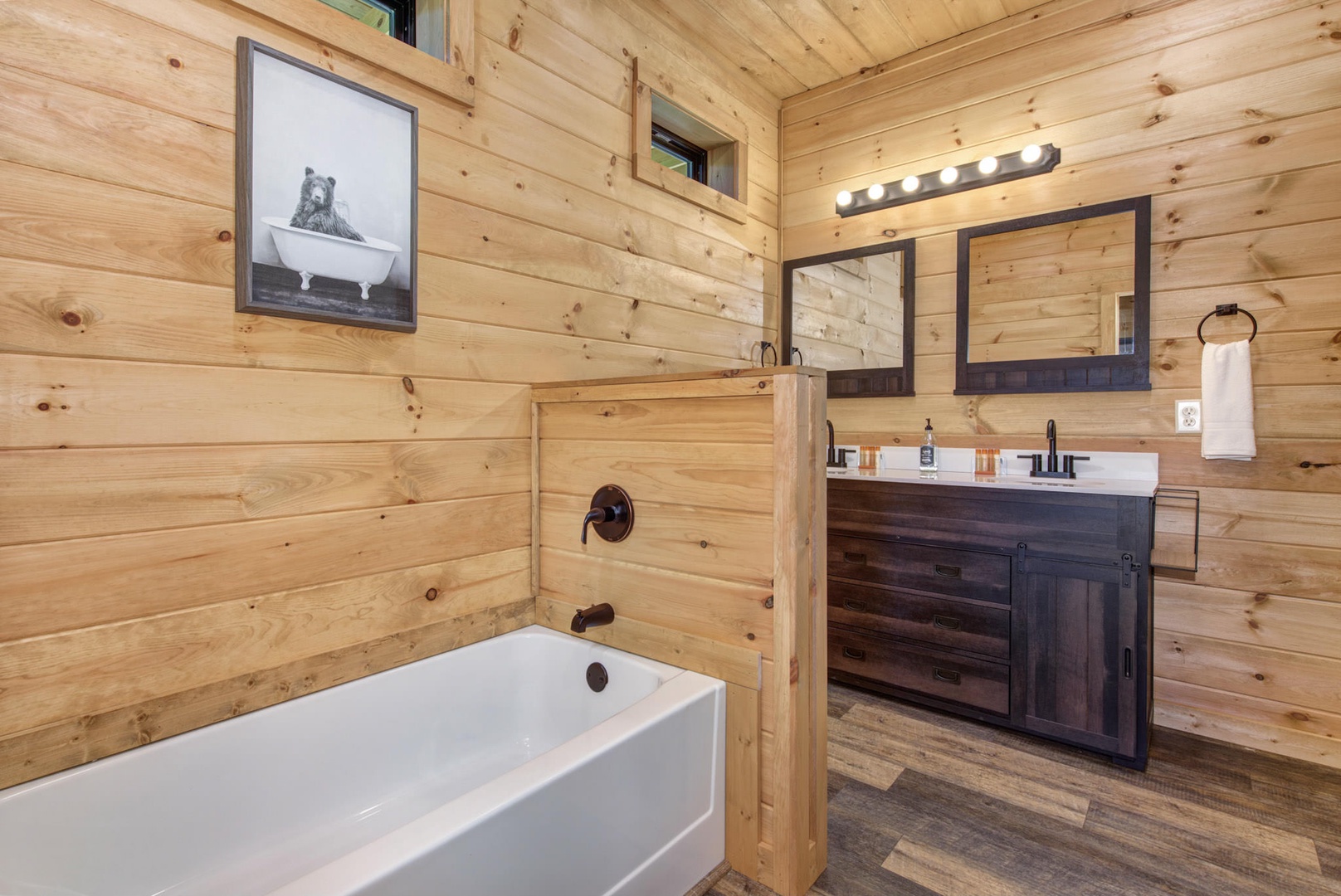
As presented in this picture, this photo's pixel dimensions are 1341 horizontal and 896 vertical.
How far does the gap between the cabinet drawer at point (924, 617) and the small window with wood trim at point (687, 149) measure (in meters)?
1.69

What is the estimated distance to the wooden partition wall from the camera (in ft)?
4.66

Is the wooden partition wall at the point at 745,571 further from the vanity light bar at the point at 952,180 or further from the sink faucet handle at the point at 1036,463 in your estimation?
the vanity light bar at the point at 952,180

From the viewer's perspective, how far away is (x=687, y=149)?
2.97m

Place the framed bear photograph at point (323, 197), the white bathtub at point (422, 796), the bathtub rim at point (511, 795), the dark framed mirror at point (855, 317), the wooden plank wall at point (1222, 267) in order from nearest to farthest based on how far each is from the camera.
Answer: the bathtub rim at point (511, 795), the white bathtub at point (422, 796), the framed bear photograph at point (323, 197), the wooden plank wall at point (1222, 267), the dark framed mirror at point (855, 317)

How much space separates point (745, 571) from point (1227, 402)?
1.81 metres

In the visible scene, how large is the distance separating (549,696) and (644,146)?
6.30 feet

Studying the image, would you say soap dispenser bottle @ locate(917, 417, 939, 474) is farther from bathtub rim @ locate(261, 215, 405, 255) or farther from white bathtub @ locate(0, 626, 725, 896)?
bathtub rim @ locate(261, 215, 405, 255)

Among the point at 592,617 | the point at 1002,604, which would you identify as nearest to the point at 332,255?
the point at 592,617

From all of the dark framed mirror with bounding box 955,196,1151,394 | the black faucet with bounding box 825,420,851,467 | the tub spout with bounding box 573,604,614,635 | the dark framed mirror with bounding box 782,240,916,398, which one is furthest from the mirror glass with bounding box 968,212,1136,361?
the tub spout with bounding box 573,604,614,635

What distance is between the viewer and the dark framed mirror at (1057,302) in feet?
7.72

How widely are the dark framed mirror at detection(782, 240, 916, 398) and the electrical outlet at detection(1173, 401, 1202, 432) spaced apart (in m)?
0.94

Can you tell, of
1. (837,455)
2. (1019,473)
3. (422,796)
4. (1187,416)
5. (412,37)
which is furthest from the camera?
(837,455)

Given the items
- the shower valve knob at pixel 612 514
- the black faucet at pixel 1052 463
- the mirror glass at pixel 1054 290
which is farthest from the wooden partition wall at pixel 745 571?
the mirror glass at pixel 1054 290

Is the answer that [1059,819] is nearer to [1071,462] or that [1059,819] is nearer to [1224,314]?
[1071,462]
